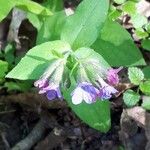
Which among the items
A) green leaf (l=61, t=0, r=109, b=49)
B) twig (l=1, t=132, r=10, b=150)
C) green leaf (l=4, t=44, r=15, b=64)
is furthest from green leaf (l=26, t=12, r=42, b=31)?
twig (l=1, t=132, r=10, b=150)

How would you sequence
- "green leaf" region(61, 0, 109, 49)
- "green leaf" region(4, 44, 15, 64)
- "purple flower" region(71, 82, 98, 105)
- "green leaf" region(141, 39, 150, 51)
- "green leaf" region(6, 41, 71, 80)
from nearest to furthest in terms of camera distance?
"purple flower" region(71, 82, 98, 105), "green leaf" region(6, 41, 71, 80), "green leaf" region(61, 0, 109, 49), "green leaf" region(141, 39, 150, 51), "green leaf" region(4, 44, 15, 64)

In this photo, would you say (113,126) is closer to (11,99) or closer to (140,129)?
(140,129)

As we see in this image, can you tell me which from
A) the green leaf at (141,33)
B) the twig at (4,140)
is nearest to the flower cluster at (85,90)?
the green leaf at (141,33)

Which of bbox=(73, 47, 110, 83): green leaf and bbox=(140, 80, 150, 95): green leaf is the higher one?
bbox=(73, 47, 110, 83): green leaf

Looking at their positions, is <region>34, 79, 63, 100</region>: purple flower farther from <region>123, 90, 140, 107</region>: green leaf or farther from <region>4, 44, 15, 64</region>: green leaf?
<region>4, 44, 15, 64</region>: green leaf

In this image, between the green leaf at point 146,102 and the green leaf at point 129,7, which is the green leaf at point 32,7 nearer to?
the green leaf at point 129,7

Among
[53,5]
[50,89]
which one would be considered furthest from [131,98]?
[53,5]

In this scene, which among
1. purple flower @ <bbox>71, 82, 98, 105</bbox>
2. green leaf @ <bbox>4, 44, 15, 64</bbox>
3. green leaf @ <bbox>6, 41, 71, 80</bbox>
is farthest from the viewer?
green leaf @ <bbox>4, 44, 15, 64</bbox>
